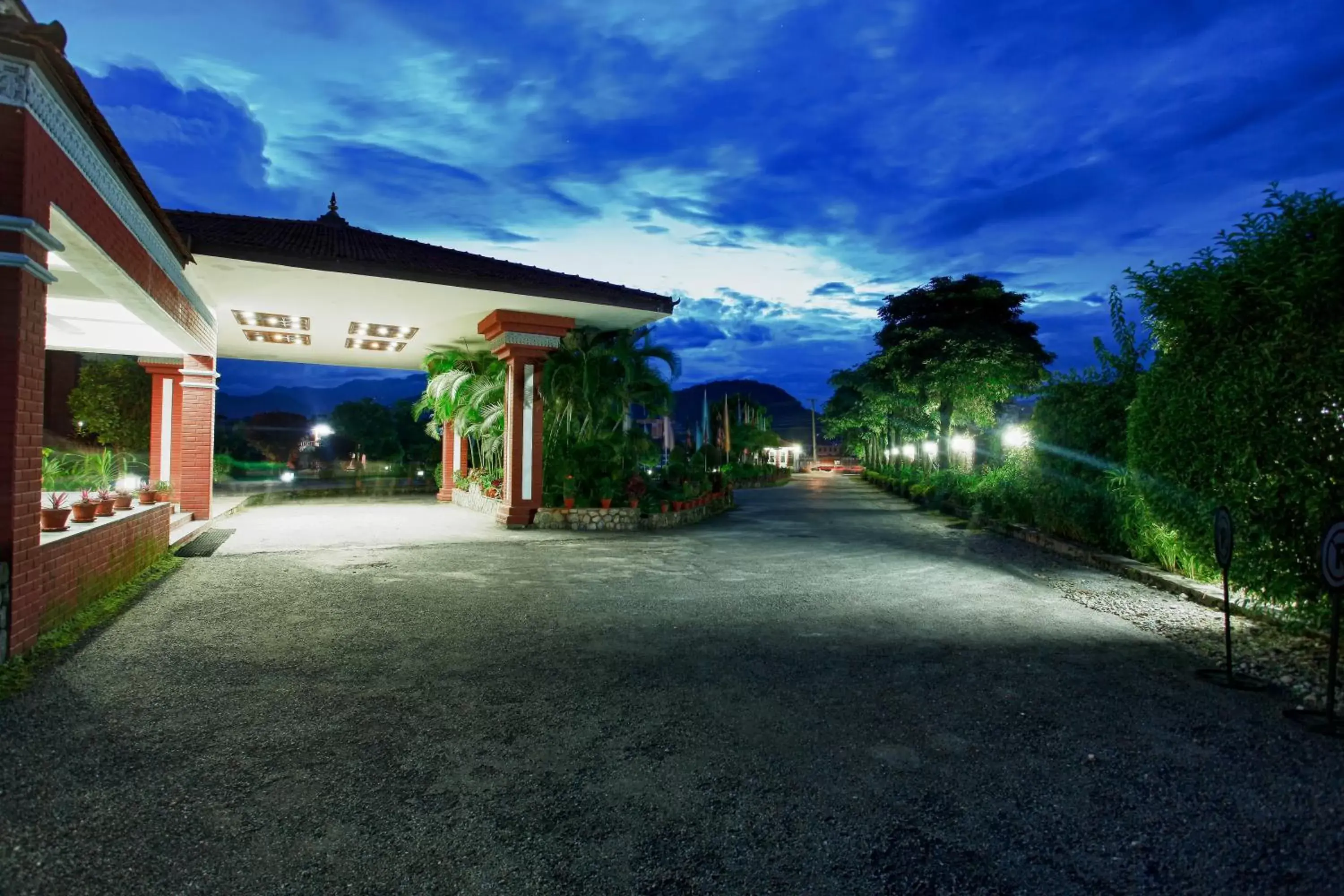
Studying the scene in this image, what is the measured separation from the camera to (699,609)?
6.95 meters

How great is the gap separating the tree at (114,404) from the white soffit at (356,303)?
22.7 ft

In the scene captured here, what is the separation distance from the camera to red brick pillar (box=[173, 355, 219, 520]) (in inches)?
530

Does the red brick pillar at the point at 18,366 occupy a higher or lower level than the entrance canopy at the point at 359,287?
lower

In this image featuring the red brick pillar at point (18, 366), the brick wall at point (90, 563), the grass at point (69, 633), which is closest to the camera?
the grass at point (69, 633)

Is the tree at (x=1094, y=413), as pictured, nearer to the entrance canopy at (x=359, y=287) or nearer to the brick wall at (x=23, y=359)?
the entrance canopy at (x=359, y=287)

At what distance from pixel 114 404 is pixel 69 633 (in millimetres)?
20513

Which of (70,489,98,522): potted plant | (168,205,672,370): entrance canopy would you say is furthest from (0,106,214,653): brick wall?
(168,205,672,370): entrance canopy

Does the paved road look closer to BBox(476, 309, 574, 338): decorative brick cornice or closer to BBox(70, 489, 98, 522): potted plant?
BBox(70, 489, 98, 522): potted plant

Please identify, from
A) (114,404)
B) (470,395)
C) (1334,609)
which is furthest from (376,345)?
(1334,609)

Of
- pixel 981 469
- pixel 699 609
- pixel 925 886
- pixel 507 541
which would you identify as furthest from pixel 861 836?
pixel 981 469

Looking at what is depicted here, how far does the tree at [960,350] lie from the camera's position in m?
23.0

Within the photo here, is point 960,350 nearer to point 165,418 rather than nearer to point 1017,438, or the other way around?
point 1017,438

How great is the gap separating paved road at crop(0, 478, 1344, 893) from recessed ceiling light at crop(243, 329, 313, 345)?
1221cm

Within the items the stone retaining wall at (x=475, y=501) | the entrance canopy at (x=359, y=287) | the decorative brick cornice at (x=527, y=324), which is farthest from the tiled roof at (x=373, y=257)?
the stone retaining wall at (x=475, y=501)
